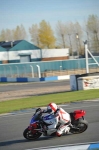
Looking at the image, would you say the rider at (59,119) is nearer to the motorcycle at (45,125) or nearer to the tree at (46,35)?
the motorcycle at (45,125)

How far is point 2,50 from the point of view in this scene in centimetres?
7538

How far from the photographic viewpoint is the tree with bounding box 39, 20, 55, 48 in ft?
384

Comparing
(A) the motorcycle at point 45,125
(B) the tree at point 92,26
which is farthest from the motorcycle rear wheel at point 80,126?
(B) the tree at point 92,26

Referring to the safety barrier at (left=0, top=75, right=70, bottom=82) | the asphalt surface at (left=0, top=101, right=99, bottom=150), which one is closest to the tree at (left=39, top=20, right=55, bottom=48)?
the safety barrier at (left=0, top=75, right=70, bottom=82)

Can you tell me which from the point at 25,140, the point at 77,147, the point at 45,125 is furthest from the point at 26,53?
the point at 77,147

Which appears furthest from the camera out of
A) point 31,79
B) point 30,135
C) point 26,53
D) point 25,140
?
point 26,53

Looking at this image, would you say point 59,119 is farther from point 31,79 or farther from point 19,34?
point 19,34

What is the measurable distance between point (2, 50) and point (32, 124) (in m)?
65.2

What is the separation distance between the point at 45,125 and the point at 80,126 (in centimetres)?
108

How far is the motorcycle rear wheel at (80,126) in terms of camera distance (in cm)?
1122

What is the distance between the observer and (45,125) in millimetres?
11078

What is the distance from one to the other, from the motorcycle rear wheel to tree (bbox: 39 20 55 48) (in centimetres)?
10622

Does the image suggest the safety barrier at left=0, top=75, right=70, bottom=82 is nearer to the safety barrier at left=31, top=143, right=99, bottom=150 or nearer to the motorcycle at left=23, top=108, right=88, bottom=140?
the motorcycle at left=23, top=108, right=88, bottom=140

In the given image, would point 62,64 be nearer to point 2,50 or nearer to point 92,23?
point 2,50
